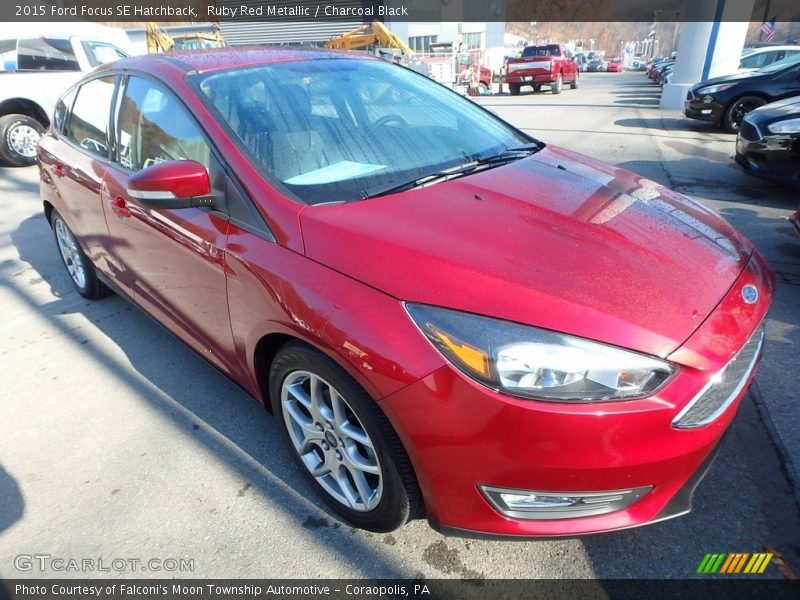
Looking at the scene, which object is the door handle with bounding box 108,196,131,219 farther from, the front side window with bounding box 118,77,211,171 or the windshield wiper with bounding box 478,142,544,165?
the windshield wiper with bounding box 478,142,544,165

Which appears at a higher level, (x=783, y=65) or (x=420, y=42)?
(x=420, y=42)

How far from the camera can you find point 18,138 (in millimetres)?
8094

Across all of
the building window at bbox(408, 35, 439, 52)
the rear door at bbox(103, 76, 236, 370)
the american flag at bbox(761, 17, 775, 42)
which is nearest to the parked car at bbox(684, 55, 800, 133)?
the rear door at bbox(103, 76, 236, 370)

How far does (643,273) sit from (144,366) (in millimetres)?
2735

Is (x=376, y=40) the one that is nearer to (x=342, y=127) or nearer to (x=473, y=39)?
(x=342, y=127)

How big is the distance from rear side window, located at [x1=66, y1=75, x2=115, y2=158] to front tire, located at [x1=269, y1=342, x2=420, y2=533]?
1.92 meters

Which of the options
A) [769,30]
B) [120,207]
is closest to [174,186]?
[120,207]

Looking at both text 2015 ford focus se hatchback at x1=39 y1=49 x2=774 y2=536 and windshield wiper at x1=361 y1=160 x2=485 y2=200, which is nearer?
text 2015 ford focus se hatchback at x1=39 y1=49 x2=774 y2=536

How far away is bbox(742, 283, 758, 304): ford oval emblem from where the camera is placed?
169cm

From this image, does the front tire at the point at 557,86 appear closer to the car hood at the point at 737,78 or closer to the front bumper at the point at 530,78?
the front bumper at the point at 530,78

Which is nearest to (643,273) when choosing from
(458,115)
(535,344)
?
(535,344)

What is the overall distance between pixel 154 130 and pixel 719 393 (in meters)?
2.57

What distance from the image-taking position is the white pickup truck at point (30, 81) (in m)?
8.03

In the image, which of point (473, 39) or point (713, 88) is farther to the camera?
point (473, 39)
